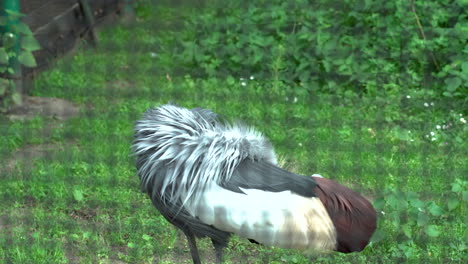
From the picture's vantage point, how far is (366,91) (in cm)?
433

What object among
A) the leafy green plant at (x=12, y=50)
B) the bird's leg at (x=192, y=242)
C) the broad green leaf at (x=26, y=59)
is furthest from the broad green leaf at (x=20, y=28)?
the bird's leg at (x=192, y=242)

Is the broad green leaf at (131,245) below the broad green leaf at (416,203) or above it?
below

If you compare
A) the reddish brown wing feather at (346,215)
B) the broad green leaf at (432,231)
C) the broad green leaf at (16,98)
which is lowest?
the broad green leaf at (432,231)

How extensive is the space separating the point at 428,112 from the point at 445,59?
1.58 ft

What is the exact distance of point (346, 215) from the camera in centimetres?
222

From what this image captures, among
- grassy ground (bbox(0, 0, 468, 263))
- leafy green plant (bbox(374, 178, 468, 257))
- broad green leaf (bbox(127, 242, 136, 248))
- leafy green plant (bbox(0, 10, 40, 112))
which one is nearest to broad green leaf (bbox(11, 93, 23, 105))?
leafy green plant (bbox(0, 10, 40, 112))

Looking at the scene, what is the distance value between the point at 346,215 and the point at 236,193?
12.9 inches

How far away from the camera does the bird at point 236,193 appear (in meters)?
2.16

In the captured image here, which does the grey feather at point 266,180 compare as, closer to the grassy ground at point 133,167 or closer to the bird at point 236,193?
the bird at point 236,193

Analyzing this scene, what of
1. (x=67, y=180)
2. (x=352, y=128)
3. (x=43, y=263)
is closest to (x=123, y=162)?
(x=67, y=180)

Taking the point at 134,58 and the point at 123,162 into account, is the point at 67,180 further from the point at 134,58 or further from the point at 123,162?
the point at 134,58

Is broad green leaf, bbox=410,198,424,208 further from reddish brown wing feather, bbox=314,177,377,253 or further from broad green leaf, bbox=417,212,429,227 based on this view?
reddish brown wing feather, bbox=314,177,377,253

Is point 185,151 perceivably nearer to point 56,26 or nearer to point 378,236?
point 378,236

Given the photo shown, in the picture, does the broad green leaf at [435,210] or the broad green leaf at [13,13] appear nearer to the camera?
the broad green leaf at [435,210]
